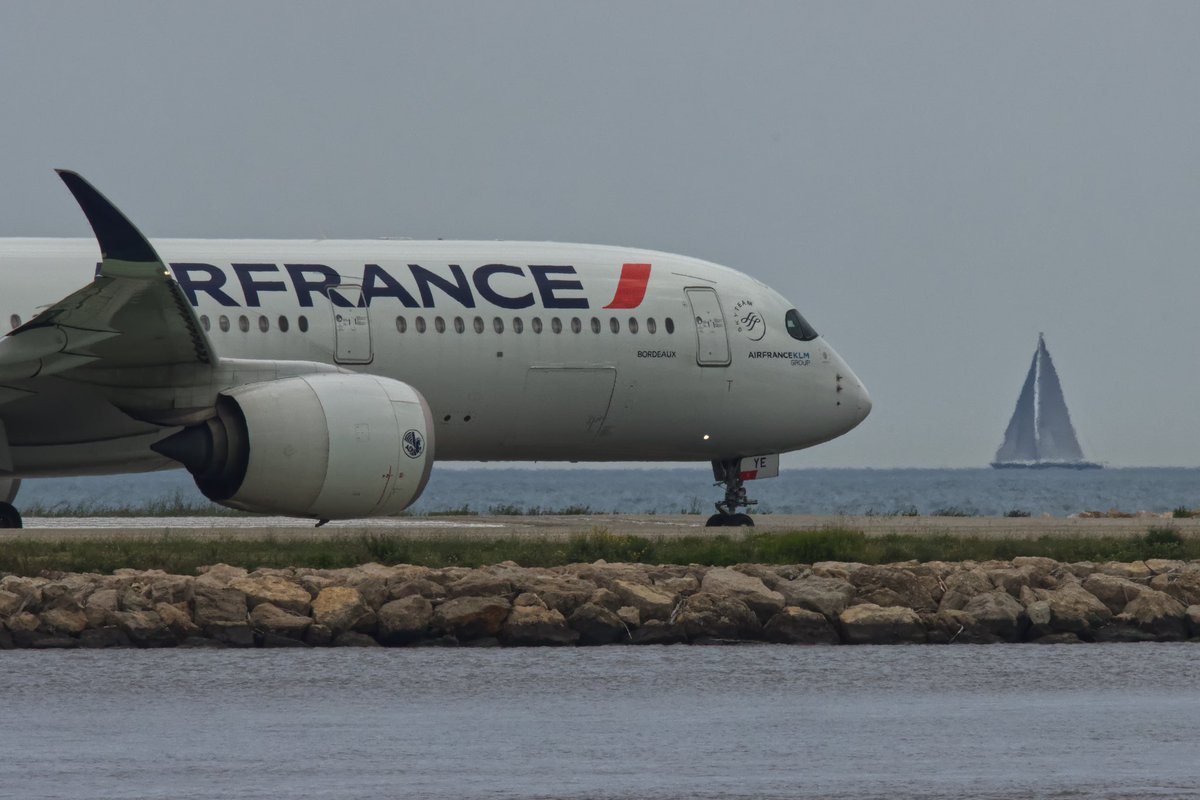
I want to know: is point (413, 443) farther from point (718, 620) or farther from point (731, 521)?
point (731, 521)

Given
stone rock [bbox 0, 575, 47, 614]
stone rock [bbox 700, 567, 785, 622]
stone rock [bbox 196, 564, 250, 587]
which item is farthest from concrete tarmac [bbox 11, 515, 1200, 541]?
stone rock [bbox 700, 567, 785, 622]

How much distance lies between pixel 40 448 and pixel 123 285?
11.3 ft

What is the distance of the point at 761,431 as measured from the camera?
28.8 m

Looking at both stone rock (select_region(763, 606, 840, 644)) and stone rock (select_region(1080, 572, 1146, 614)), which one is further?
stone rock (select_region(1080, 572, 1146, 614))

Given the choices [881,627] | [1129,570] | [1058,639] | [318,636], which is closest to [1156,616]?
[1058,639]

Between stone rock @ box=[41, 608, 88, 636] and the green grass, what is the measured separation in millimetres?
1592

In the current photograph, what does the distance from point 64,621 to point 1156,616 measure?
10148mm

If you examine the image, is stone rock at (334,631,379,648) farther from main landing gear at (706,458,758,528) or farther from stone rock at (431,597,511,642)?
main landing gear at (706,458,758,528)

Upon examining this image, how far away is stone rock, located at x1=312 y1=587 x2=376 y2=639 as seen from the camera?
19.4 meters

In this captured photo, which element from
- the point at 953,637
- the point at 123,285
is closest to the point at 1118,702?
the point at 953,637

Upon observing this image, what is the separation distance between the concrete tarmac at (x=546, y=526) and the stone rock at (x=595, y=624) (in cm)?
497

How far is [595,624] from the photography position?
64.6 ft

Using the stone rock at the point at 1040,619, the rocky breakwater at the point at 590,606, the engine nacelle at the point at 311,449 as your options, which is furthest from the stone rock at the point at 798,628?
the engine nacelle at the point at 311,449

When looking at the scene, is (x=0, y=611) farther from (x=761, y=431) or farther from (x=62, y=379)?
(x=761, y=431)
